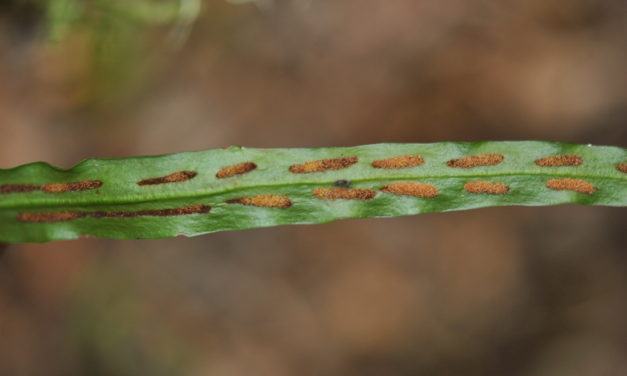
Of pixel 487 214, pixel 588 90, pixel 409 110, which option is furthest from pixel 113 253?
pixel 588 90

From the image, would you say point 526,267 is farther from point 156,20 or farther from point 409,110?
Answer: point 156,20

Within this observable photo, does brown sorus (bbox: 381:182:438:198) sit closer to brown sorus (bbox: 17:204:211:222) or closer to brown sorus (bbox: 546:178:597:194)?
brown sorus (bbox: 546:178:597:194)

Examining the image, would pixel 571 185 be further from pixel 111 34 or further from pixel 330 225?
pixel 111 34

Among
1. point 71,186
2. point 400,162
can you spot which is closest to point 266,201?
point 400,162

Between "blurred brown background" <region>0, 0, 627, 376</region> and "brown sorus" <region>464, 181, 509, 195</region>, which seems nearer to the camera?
"brown sorus" <region>464, 181, 509, 195</region>

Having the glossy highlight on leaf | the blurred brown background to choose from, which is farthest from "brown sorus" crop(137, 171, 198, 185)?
the blurred brown background

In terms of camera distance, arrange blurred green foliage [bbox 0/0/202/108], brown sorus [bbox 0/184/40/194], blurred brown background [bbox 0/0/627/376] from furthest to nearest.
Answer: blurred brown background [bbox 0/0/627/376]
blurred green foliage [bbox 0/0/202/108]
brown sorus [bbox 0/184/40/194]

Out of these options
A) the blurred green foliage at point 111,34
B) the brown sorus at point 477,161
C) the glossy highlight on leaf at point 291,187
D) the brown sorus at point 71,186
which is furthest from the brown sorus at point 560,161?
the blurred green foliage at point 111,34
